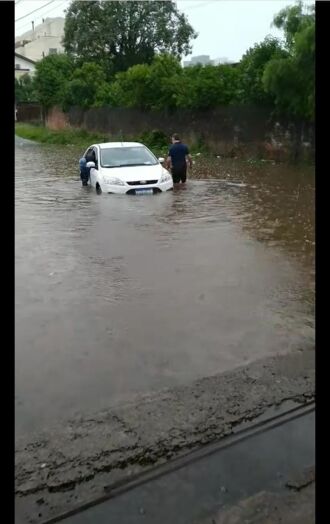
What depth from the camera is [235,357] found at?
198 inches

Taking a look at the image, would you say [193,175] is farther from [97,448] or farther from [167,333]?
[97,448]

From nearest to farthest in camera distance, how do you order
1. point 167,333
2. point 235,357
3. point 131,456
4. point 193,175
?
point 131,456
point 235,357
point 167,333
point 193,175

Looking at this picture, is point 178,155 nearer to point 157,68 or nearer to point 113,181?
point 113,181

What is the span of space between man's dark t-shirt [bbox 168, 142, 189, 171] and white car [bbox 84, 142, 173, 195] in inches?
41.7

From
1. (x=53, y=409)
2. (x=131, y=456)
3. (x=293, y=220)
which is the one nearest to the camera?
(x=131, y=456)

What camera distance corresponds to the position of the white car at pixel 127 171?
41.4ft

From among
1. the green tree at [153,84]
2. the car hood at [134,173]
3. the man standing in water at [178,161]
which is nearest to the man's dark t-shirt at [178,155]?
the man standing in water at [178,161]

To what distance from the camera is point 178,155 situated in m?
15.0

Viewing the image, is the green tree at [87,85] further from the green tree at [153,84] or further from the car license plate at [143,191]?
the car license plate at [143,191]

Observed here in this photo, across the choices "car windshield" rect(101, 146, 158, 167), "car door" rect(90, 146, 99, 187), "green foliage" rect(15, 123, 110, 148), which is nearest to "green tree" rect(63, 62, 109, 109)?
"green foliage" rect(15, 123, 110, 148)

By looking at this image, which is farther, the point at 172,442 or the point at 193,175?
the point at 193,175

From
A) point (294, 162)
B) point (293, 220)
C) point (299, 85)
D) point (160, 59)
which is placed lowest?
point (293, 220)

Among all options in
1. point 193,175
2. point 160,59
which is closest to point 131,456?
point 193,175

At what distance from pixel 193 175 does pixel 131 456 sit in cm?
1534
